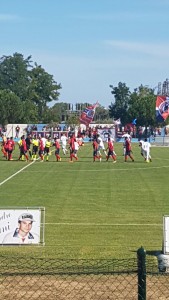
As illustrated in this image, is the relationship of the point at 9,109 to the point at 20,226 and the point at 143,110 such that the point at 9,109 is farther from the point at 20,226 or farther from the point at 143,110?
the point at 20,226

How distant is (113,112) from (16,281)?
12525cm

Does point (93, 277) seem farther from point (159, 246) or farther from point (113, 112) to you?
point (113, 112)

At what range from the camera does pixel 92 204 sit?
25.5m

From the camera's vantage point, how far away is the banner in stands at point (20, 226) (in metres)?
16.1

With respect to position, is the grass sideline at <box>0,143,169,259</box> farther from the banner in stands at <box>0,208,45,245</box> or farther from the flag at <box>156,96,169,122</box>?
the flag at <box>156,96,169,122</box>

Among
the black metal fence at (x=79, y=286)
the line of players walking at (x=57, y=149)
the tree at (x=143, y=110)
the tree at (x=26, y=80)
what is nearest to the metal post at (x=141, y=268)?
the black metal fence at (x=79, y=286)

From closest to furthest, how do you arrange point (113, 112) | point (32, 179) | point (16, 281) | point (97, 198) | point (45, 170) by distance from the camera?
point (16, 281)
point (97, 198)
point (32, 179)
point (45, 170)
point (113, 112)

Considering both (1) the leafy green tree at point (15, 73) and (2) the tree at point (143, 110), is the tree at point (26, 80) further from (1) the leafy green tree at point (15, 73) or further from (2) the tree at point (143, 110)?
(2) the tree at point (143, 110)

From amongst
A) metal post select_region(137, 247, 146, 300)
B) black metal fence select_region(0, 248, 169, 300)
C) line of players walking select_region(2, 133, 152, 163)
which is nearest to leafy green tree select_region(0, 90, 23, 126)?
line of players walking select_region(2, 133, 152, 163)

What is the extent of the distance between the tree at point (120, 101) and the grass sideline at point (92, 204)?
301ft

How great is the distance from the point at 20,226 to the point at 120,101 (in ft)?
403

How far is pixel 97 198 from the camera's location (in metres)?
27.3

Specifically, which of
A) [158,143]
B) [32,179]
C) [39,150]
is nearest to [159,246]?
[32,179]

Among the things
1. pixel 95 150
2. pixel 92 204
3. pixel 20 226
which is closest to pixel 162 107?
pixel 95 150
